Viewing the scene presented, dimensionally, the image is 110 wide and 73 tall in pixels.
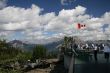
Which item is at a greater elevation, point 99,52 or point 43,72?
point 99,52

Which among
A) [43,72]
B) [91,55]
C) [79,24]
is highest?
[79,24]

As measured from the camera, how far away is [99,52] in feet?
118

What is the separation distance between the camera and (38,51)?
559ft

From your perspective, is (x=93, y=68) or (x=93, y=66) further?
(x=93, y=66)

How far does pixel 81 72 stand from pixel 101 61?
613cm

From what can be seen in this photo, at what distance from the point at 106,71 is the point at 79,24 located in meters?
10.5

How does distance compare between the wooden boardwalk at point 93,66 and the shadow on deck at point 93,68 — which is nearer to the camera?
the shadow on deck at point 93,68

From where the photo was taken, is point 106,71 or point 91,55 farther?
point 91,55

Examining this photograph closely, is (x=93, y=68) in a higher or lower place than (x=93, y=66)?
lower

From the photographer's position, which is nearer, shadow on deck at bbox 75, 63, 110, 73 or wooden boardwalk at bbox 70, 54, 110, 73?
shadow on deck at bbox 75, 63, 110, 73

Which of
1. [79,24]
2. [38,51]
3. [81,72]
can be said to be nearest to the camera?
[81,72]

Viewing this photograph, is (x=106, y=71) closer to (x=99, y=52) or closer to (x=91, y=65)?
(x=91, y=65)

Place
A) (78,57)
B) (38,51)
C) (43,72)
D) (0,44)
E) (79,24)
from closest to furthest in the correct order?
(78,57)
(79,24)
(43,72)
(0,44)
(38,51)

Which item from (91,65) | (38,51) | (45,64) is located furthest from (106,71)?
(38,51)
